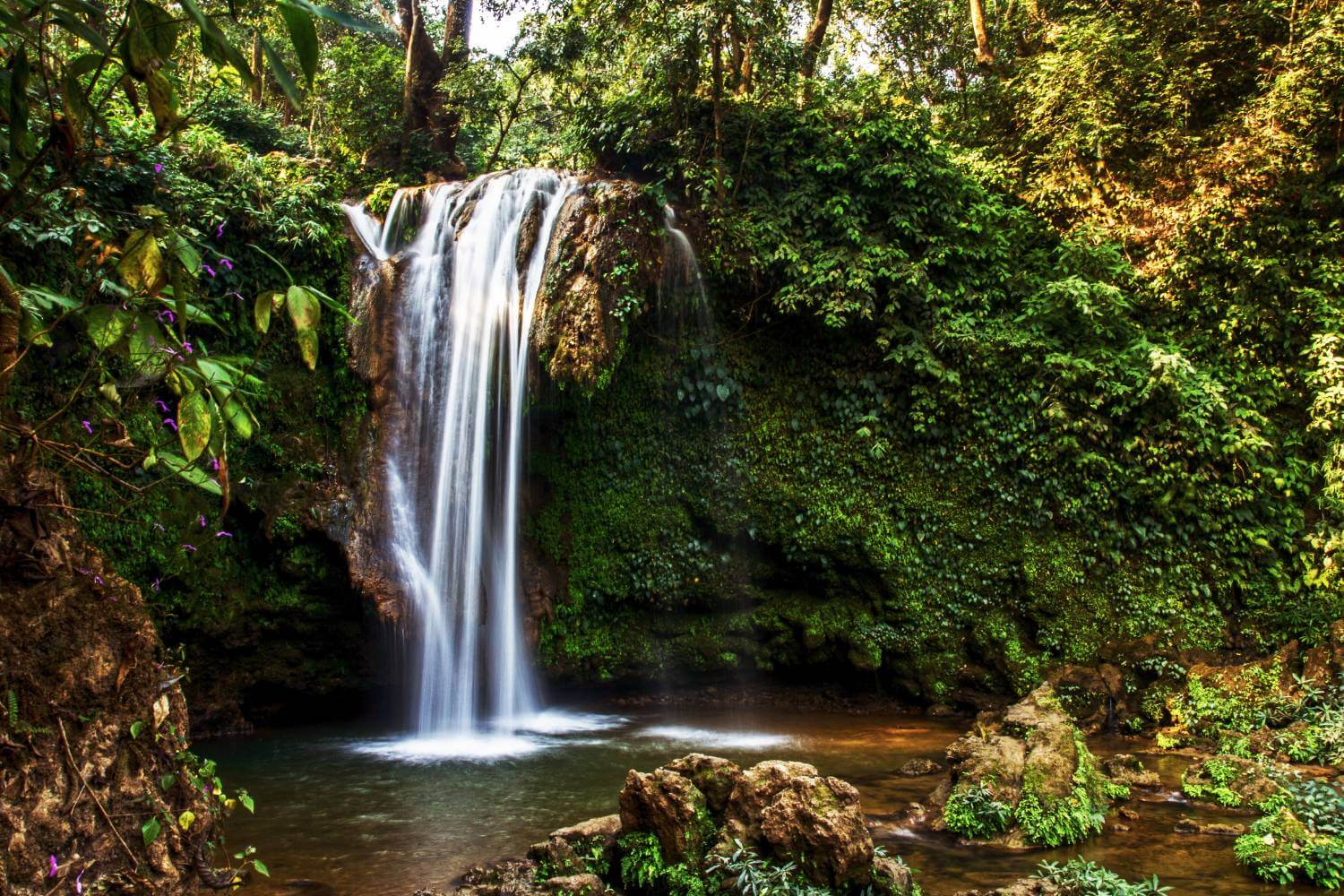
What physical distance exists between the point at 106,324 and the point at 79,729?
1.76 meters

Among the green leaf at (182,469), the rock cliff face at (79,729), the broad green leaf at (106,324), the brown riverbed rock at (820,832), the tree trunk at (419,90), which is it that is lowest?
the brown riverbed rock at (820,832)

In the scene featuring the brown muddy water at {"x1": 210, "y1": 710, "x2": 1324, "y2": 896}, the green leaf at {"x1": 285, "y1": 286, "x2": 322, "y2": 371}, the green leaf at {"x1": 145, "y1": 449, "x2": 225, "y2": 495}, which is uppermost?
the green leaf at {"x1": 285, "y1": 286, "x2": 322, "y2": 371}

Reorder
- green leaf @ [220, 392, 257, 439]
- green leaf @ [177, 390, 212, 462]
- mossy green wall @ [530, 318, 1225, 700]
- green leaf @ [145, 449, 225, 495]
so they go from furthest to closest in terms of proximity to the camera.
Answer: mossy green wall @ [530, 318, 1225, 700], green leaf @ [145, 449, 225, 495], green leaf @ [220, 392, 257, 439], green leaf @ [177, 390, 212, 462]

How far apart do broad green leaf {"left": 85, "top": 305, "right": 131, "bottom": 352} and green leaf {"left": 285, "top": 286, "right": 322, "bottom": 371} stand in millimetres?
560

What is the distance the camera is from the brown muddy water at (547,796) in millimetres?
4641

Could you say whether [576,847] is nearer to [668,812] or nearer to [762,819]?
[668,812]

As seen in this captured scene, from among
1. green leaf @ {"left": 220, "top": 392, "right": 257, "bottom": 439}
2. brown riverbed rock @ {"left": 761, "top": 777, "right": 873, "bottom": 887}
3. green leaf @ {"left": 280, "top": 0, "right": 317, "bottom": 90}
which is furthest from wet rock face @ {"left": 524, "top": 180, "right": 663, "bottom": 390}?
green leaf @ {"left": 280, "top": 0, "right": 317, "bottom": 90}

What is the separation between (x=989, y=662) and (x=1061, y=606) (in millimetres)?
969

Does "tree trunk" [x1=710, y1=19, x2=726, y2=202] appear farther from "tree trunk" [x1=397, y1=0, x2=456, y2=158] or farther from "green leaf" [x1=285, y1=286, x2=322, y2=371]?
"green leaf" [x1=285, y1=286, x2=322, y2=371]

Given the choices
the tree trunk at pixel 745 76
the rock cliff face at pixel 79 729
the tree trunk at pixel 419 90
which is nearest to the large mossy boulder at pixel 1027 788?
the rock cliff face at pixel 79 729

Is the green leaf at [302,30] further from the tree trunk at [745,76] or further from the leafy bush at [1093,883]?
the tree trunk at [745,76]

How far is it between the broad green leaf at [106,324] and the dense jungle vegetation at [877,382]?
6.29 meters

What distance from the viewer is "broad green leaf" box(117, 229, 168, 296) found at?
2.12 m

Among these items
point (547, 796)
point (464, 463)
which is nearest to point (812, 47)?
point (464, 463)
